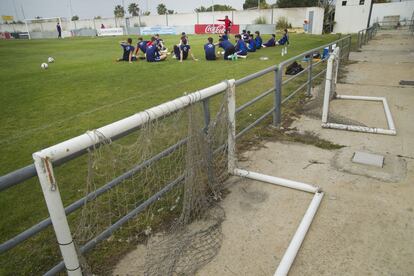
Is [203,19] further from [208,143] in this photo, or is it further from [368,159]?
[208,143]

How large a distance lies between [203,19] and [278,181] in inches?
2197

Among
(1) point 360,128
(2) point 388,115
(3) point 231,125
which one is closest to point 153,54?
(2) point 388,115

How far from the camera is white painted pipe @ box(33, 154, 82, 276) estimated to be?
1.86 m

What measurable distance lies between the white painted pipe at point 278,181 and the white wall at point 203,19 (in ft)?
123

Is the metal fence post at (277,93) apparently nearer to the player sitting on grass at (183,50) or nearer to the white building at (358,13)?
the player sitting on grass at (183,50)

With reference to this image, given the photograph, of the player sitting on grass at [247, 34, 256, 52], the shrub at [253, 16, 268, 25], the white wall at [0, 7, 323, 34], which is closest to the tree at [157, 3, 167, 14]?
the white wall at [0, 7, 323, 34]

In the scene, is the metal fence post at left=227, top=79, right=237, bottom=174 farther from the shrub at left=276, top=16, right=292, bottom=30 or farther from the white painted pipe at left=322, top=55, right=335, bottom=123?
the shrub at left=276, top=16, right=292, bottom=30

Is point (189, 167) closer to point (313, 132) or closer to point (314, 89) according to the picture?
point (313, 132)

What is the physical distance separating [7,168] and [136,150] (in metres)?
3.24

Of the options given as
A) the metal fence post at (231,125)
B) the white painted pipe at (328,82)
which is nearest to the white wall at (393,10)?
the white painted pipe at (328,82)

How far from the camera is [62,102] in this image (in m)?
8.74

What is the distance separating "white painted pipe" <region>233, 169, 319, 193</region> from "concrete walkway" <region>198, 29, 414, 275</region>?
2.5 inches

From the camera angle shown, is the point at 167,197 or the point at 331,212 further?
the point at 167,197

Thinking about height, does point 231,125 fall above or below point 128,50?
above
